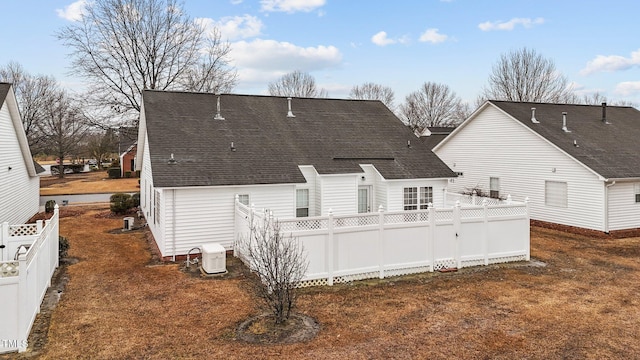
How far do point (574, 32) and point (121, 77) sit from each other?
29.6 metres

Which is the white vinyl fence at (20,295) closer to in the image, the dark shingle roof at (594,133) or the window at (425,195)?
the window at (425,195)

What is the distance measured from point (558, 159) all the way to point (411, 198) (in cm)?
785

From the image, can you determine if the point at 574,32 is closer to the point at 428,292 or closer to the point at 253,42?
the point at 428,292

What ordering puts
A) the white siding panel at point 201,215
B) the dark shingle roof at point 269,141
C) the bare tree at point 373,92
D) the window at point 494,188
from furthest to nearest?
the bare tree at point 373,92
the window at point 494,188
the dark shingle roof at point 269,141
the white siding panel at point 201,215

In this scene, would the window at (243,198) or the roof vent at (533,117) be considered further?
the roof vent at (533,117)

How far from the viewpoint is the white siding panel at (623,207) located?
698 inches

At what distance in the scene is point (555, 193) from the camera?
19719 mm

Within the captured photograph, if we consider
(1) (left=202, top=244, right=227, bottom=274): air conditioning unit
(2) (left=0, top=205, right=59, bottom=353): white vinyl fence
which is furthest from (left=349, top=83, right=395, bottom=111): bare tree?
(2) (left=0, top=205, right=59, bottom=353): white vinyl fence

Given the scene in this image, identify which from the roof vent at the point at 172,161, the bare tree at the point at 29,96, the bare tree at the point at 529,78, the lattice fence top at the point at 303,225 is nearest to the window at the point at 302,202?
the roof vent at the point at 172,161

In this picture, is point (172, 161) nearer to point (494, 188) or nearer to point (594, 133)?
point (494, 188)

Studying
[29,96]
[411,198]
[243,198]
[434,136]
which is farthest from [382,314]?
[29,96]

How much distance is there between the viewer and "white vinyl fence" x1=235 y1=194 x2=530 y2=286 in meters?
10.7

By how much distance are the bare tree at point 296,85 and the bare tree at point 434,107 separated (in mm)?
18611

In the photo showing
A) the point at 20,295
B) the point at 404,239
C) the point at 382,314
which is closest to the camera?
the point at 20,295
